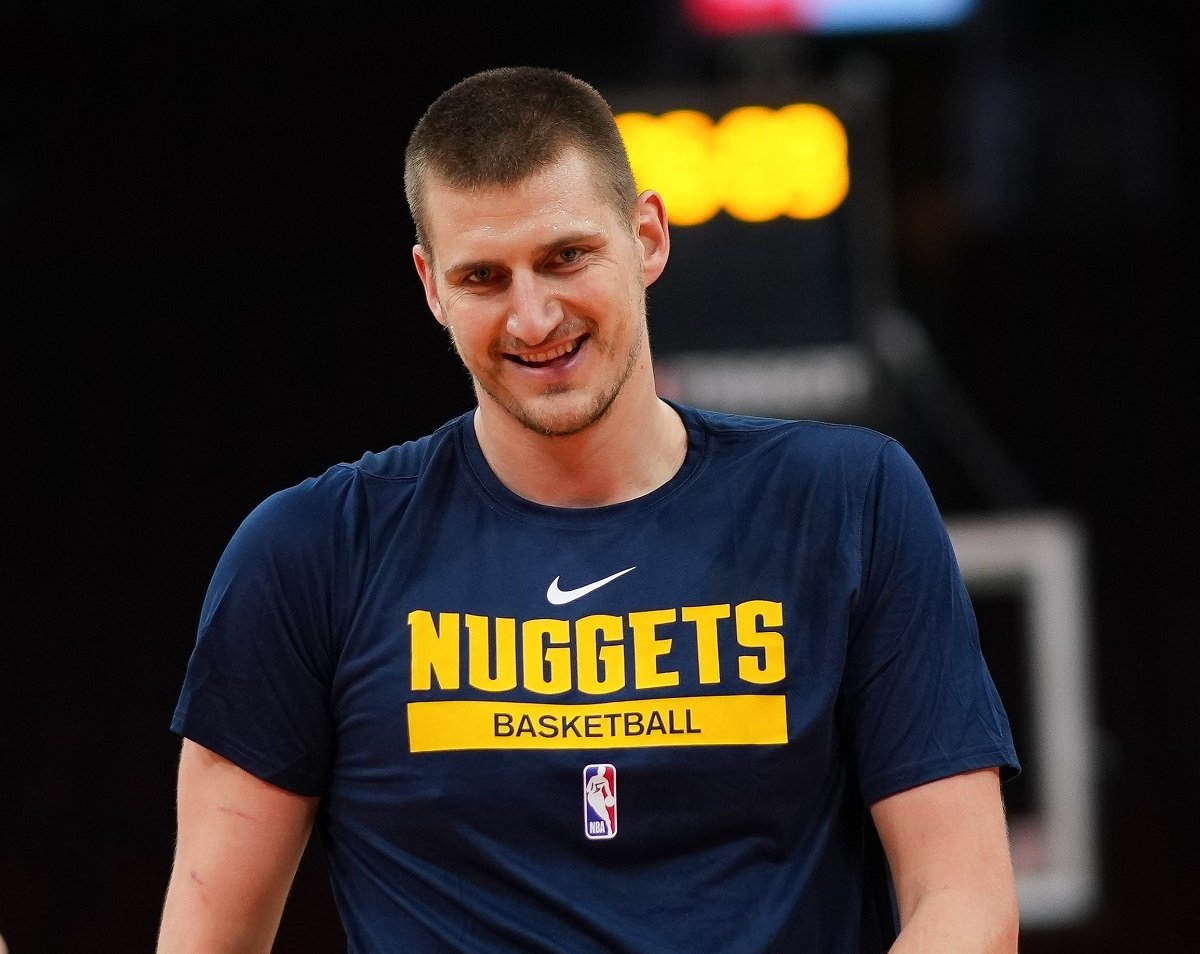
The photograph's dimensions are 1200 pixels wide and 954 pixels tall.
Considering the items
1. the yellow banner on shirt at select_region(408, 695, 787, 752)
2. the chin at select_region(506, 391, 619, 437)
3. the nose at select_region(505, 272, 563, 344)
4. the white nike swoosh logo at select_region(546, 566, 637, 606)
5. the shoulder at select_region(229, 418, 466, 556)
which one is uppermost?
the nose at select_region(505, 272, 563, 344)

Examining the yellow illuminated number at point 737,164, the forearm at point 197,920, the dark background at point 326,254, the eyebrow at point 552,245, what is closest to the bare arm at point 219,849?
the forearm at point 197,920

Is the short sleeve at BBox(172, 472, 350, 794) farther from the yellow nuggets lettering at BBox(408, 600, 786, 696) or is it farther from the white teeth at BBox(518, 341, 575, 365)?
the white teeth at BBox(518, 341, 575, 365)

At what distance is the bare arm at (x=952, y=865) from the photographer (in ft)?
5.40

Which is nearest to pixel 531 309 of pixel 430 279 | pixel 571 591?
pixel 430 279

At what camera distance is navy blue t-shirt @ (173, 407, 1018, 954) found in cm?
171

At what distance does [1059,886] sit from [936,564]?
3.79 m

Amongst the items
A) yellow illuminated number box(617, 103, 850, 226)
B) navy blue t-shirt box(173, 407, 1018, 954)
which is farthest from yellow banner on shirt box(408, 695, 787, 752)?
yellow illuminated number box(617, 103, 850, 226)

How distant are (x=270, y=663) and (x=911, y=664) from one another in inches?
26.3

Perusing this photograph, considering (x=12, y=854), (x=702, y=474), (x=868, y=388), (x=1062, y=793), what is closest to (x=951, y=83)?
(x=868, y=388)

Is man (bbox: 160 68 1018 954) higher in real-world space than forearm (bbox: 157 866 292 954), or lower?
higher

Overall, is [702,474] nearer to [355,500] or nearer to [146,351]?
[355,500]

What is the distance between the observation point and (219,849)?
5.93ft

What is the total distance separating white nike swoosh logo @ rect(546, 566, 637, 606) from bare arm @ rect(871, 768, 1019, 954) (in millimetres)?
357

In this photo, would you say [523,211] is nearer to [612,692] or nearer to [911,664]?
[612,692]
